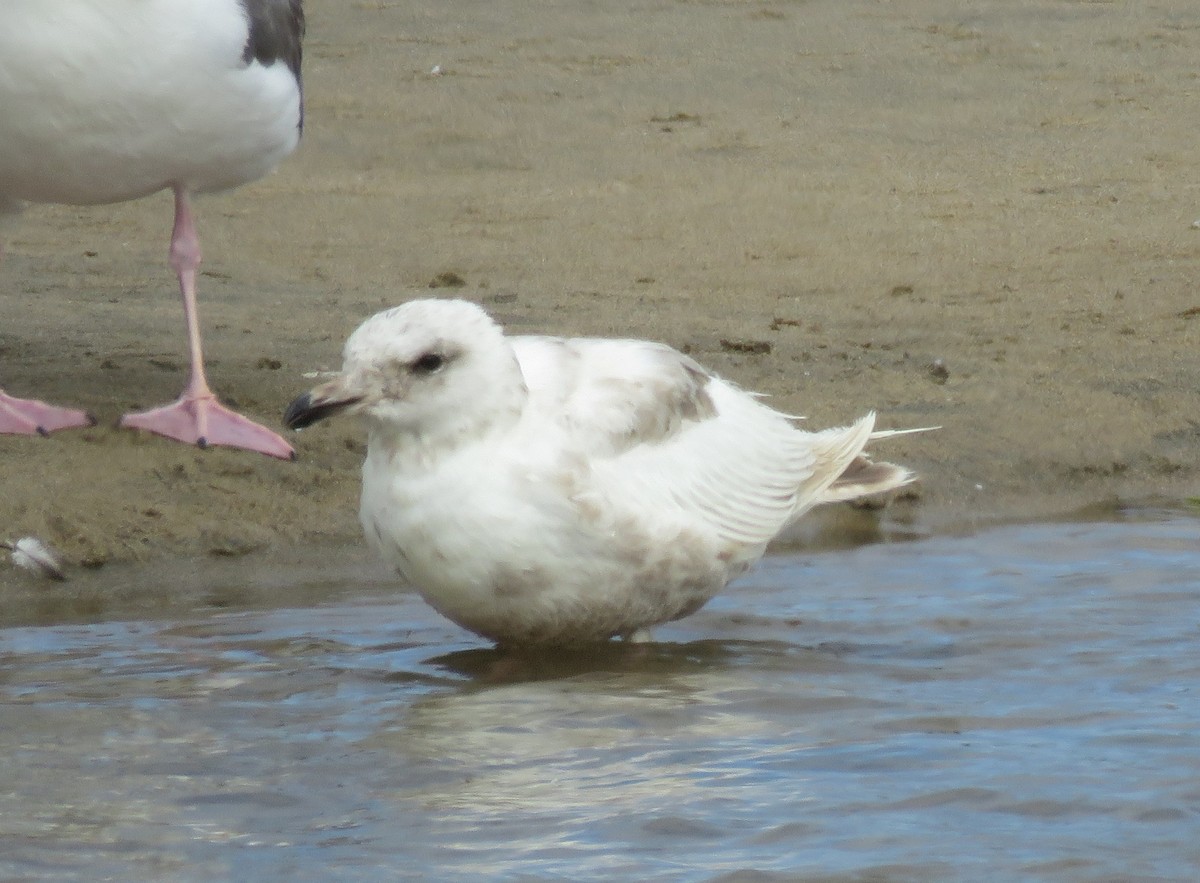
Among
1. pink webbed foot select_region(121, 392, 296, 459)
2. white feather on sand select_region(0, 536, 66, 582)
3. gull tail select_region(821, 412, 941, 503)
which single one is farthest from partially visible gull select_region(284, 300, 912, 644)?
pink webbed foot select_region(121, 392, 296, 459)

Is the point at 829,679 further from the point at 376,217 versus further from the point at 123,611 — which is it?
the point at 376,217

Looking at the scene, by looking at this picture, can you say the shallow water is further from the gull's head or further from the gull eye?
the gull eye

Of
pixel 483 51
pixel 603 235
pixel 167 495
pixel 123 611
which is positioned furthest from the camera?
pixel 483 51

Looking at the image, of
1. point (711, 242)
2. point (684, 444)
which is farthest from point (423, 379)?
point (711, 242)

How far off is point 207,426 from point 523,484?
2180mm

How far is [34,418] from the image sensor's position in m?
6.92

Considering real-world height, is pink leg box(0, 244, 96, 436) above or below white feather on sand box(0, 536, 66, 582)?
above

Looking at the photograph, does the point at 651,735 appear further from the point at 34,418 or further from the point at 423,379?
the point at 34,418

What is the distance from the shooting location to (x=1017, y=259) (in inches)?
369

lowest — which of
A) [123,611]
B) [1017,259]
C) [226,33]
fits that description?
[123,611]

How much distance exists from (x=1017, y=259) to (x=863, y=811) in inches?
214

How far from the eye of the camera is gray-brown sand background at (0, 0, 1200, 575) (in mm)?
7176

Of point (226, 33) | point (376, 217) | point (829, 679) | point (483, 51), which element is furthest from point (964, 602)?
point (483, 51)

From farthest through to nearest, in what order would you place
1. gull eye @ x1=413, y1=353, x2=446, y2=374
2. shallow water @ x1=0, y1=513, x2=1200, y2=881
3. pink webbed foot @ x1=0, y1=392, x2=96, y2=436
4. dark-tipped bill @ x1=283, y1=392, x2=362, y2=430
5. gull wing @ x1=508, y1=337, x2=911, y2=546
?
pink webbed foot @ x1=0, y1=392, x2=96, y2=436
gull wing @ x1=508, y1=337, x2=911, y2=546
gull eye @ x1=413, y1=353, x2=446, y2=374
dark-tipped bill @ x1=283, y1=392, x2=362, y2=430
shallow water @ x1=0, y1=513, x2=1200, y2=881
